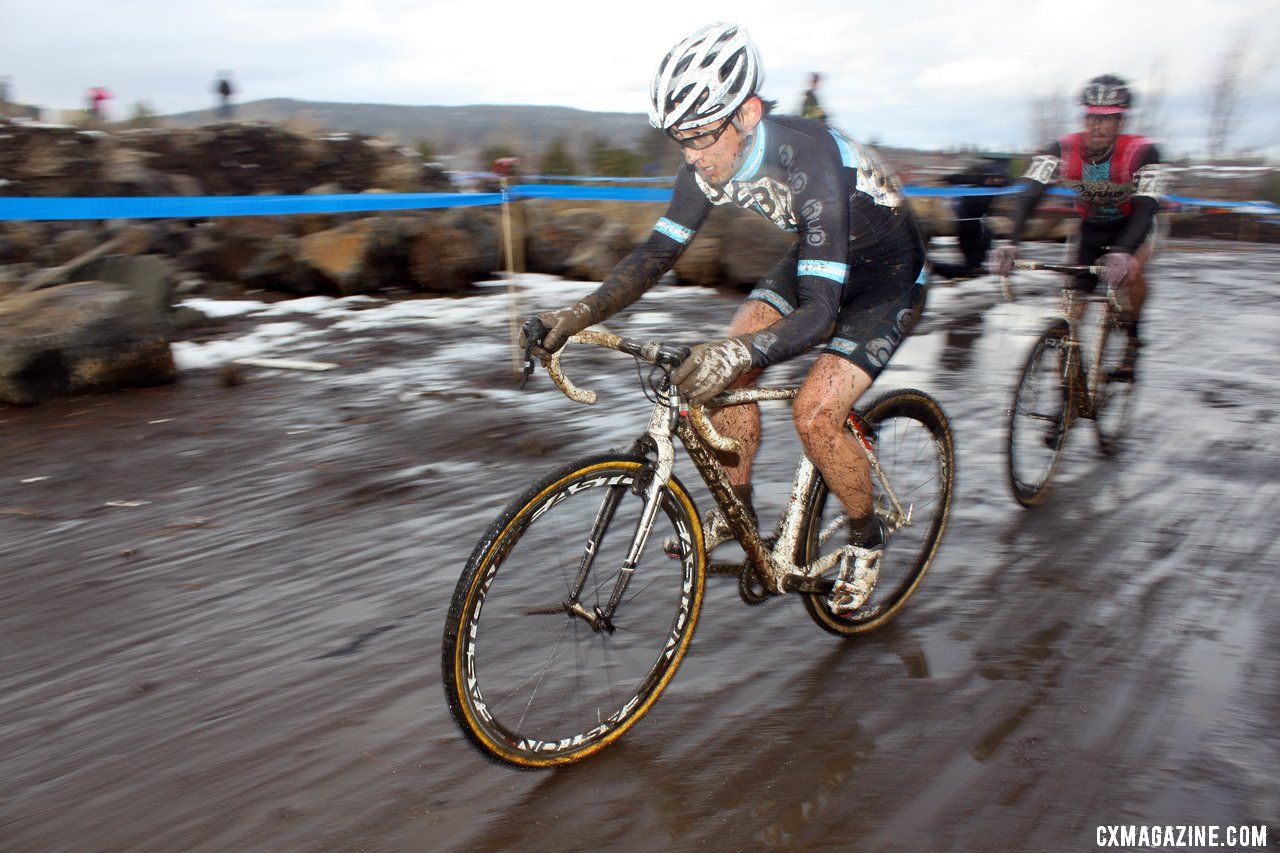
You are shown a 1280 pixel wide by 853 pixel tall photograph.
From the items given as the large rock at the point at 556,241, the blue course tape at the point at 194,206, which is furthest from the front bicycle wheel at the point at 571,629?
the large rock at the point at 556,241

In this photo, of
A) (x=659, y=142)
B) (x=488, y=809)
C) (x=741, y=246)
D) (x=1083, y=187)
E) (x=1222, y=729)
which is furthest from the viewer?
(x=659, y=142)

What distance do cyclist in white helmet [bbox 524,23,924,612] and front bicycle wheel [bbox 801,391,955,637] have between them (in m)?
0.13

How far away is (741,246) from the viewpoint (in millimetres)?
13578

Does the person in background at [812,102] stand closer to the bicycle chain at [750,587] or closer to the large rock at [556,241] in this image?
the large rock at [556,241]

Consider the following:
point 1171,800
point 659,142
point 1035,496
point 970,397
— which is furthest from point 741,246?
point 659,142

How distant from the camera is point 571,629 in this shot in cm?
333

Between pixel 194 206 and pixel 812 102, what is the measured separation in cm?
1371

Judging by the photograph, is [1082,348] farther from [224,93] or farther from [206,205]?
[224,93]

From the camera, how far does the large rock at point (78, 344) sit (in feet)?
23.3

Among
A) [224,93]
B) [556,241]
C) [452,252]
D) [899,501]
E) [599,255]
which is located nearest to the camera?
[899,501]

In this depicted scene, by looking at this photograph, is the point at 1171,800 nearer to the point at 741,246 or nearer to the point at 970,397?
the point at 970,397

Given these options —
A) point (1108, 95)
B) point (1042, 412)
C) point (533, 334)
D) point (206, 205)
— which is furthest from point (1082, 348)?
point (206, 205)

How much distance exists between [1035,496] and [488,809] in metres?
3.76

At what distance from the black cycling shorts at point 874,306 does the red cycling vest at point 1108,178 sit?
9.69ft
